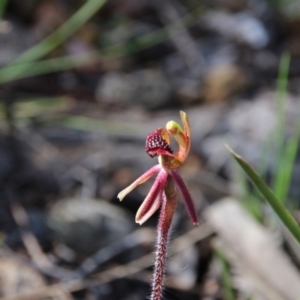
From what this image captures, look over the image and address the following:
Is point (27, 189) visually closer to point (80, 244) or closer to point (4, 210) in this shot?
point (4, 210)

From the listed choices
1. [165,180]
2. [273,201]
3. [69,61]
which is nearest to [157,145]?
[165,180]

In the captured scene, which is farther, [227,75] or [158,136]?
[227,75]

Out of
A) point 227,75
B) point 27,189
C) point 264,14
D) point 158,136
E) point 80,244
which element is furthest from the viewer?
point 264,14

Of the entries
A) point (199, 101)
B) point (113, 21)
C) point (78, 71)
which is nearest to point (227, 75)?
point (199, 101)

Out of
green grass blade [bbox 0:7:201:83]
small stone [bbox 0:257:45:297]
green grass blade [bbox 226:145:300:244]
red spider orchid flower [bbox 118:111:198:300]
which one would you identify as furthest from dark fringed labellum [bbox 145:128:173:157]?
green grass blade [bbox 0:7:201:83]

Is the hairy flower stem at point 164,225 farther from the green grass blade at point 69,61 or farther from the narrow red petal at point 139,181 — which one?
the green grass blade at point 69,61

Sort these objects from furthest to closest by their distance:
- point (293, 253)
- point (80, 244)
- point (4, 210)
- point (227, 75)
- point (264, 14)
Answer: point (264, 14)
point (227, 75)
point (4, 210)
point (80, 244)
point (293, 253)

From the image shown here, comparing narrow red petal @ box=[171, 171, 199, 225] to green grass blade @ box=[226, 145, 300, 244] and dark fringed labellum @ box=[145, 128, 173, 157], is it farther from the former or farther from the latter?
green grass blade @ box=[226, 145, 300, 244]
